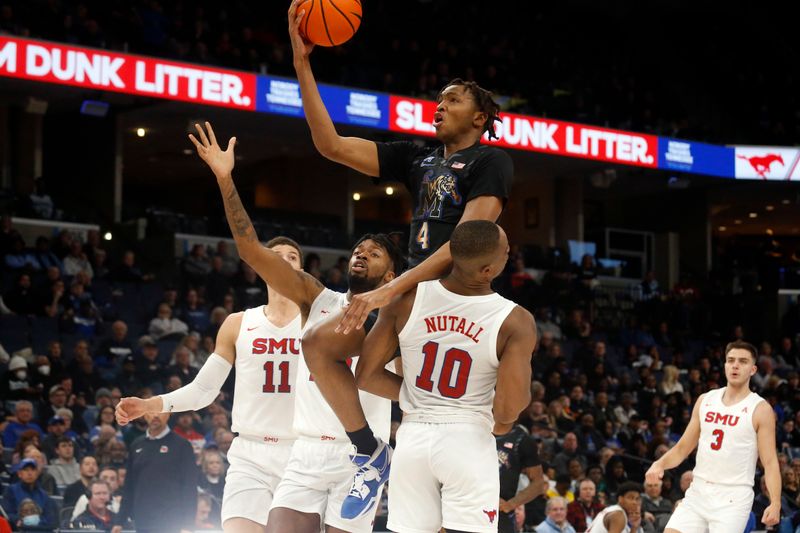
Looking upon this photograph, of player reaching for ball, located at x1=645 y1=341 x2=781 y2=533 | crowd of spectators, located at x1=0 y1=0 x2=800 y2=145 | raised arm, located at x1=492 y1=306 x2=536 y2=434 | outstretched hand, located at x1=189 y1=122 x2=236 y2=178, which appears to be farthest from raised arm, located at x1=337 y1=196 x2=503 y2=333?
crowd of spectators, located at x1=0 y1=0 x2=800 y2=145

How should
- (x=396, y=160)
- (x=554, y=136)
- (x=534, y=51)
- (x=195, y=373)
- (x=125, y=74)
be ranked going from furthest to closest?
(x=534, y=51) < (x=554, y=136) < (x=125, y=74) < (x=195, y=373) < (x=396, y=160)

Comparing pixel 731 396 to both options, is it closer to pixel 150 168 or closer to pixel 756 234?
pixel 150 168

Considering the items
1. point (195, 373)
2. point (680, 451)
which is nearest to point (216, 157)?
point (680, 451)

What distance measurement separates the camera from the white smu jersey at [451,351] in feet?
14.0

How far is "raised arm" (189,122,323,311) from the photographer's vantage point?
4.85 metres

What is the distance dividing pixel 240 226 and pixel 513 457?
4.25 meters

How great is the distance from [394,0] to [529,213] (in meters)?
6.08

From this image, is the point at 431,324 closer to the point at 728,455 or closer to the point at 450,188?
the point at 450,188

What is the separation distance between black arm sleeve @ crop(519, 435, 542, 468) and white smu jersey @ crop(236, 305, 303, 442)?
10.3 ft

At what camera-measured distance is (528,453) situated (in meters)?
8.47

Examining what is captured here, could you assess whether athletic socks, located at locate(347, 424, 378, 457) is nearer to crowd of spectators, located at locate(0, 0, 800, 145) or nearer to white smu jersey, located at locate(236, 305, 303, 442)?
white smu jersey, located at locate(236, 305, 303, 442)

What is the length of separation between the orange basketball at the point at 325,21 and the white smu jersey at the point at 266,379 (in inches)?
67.2

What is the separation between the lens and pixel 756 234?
32969 millimetres

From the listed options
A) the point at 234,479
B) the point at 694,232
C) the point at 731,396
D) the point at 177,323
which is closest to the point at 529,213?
the point at 694,232
